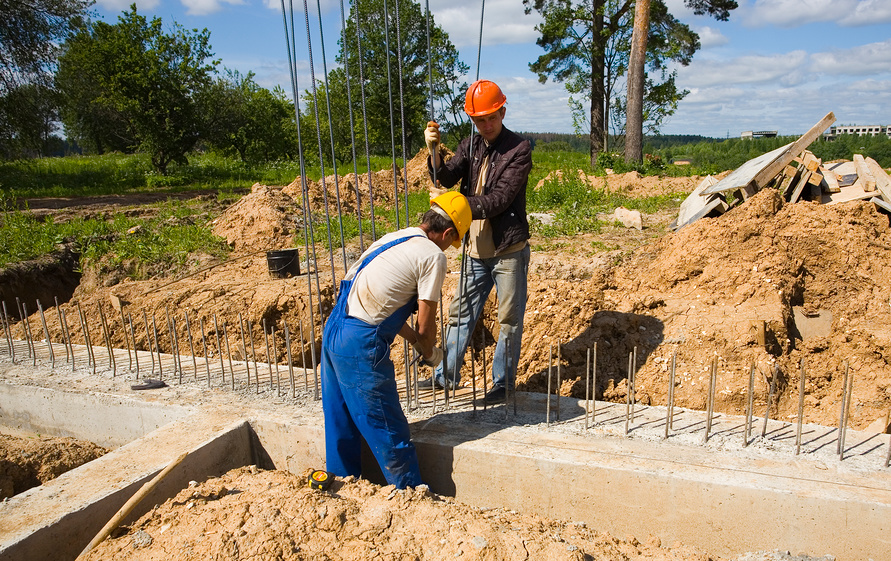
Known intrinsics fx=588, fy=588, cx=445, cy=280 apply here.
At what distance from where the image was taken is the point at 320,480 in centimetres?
251

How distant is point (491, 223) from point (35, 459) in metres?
2.72

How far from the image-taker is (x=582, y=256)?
22.0ft

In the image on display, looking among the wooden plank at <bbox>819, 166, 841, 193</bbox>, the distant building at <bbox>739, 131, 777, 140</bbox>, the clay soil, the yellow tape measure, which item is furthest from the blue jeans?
the distant building at <bbox>739, 131, 777, 140</bbox>

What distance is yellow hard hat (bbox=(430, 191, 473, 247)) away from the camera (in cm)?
264

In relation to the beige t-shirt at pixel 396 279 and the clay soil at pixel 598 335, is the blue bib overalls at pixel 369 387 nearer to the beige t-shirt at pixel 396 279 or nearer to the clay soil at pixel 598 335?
the beige t-shirt at pixel 396 279

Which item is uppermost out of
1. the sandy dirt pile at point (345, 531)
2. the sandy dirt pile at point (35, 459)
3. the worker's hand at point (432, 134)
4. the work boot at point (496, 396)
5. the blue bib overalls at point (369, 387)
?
the worker's hand at point (432, 134)

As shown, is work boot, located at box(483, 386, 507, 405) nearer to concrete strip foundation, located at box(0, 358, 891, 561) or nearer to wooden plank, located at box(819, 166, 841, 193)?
concrete strip foundation, located at box(0, 358, 891, 561)

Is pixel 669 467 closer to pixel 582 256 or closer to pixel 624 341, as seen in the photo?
pixel 624 341

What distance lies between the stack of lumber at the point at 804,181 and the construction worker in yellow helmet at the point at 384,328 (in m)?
5.16

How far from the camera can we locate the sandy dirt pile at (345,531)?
6.81ft

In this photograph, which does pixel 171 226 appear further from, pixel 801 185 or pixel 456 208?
pixel 801 185

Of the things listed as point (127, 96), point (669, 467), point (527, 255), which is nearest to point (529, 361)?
point (527, 255)

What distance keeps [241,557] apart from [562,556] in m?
1.11

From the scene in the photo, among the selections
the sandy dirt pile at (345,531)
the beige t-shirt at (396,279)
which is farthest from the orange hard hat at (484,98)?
the sandy dirt pile at (345,531)
